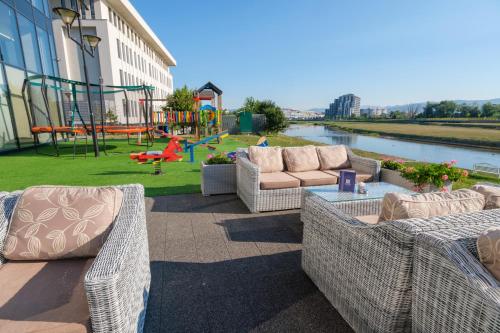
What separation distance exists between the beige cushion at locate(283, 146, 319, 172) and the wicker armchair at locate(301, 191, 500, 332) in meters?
2.19

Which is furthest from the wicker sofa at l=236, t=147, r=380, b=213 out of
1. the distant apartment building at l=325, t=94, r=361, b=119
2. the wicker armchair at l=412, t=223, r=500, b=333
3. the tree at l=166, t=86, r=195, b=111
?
the distant apartment building at l=325, t=94, r=361, b=119

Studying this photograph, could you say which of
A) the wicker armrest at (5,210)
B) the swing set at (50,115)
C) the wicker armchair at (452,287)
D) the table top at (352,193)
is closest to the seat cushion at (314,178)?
the table top at (352,193)

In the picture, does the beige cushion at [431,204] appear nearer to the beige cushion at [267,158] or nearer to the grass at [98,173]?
the beige cushion at [267,158]

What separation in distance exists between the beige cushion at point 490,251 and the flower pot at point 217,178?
3.71 metres

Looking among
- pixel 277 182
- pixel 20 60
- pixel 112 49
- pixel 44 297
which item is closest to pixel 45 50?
pixel 20 60

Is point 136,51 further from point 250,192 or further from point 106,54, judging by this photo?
point 250,192

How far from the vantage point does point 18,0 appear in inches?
372

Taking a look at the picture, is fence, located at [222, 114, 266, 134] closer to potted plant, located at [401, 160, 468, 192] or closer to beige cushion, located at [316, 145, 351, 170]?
beige cushion, located at [316, 145, 351, 170]

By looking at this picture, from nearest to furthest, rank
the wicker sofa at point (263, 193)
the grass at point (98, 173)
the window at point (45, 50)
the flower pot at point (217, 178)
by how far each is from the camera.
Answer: the wicker sofa at point (263, 193), the flower pot at point (217, 178), the grass at point (98, 173), the window at point (45, 50)

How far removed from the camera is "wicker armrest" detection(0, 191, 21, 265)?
1.71 m

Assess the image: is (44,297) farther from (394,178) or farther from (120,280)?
(394,178)

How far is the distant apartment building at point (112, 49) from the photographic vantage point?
57.9ft

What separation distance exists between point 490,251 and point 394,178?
3.20 metres

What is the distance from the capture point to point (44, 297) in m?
1.37
